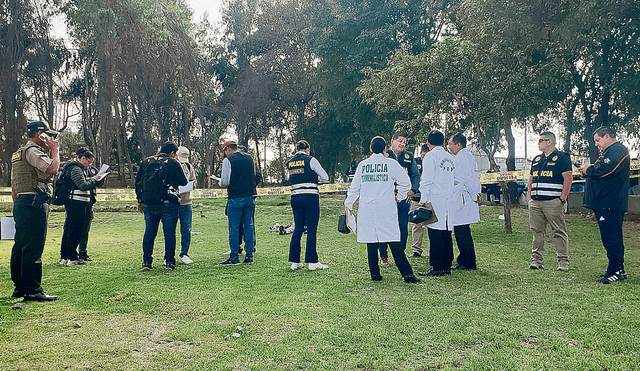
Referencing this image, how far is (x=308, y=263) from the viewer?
7.10m

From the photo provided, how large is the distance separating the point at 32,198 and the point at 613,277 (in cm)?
671

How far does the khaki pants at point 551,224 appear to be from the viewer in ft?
22.2

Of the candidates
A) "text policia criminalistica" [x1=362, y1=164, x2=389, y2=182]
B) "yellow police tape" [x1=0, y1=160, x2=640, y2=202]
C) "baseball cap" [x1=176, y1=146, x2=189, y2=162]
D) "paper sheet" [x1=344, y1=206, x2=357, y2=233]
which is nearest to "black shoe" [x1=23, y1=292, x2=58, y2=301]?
"baseball cap" [x1=176, y1=146, x2=189, y2=162]

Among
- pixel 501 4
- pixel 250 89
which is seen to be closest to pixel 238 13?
pixel 250 89

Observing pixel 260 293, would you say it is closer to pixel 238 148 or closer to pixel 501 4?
pixel 238 148

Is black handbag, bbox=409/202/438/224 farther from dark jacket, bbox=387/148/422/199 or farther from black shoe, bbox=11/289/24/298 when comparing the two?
black shoe, bbox=11/289/24/298

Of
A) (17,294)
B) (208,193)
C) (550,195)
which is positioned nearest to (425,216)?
(550,195)

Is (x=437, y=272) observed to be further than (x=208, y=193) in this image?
No

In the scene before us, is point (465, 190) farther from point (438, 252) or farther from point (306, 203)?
point (306, 203)

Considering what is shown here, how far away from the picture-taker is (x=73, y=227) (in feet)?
25.5

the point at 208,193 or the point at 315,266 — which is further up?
the point at 208,193

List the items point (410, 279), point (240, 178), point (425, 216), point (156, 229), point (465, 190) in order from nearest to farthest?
point (410, 279), point (425, 216), point (465, 190), point (156, 229), point (240, 178)

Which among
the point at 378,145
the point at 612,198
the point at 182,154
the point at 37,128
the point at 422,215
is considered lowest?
the point at 422,215

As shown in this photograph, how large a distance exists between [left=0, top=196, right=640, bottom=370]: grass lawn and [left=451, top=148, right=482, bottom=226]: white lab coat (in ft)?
2.54
